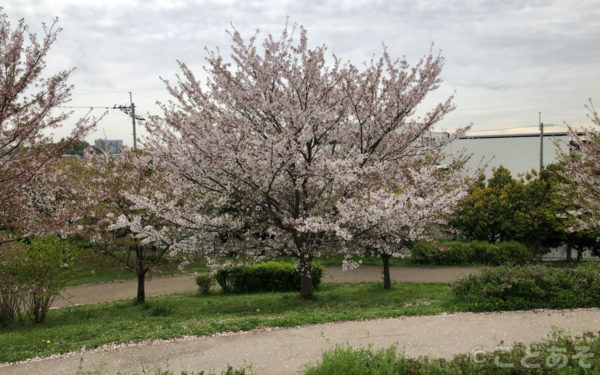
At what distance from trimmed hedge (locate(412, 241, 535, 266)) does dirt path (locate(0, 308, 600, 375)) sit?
841 centimetres

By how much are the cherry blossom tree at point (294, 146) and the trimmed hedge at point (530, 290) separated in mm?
1752

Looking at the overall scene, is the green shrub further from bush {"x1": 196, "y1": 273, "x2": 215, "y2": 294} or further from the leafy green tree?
the leafy green tree

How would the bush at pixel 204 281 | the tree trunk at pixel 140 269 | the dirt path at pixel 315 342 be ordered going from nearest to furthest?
the dirt path at pixel 315 342, the tree trunk at pixel 140 269, the bush at pixel 204 281

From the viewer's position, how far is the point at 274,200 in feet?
27.7

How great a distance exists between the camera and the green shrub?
4188 millimetres

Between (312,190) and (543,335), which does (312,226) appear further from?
(543,335)

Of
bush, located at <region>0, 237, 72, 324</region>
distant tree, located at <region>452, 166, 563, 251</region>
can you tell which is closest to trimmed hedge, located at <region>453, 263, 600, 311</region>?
distant tree, located at <region>452, 166, 563, 251</region>

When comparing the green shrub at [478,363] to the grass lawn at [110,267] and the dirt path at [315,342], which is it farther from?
the grass lawn at [110,267]

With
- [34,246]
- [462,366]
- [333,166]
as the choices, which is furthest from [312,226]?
[34,246]

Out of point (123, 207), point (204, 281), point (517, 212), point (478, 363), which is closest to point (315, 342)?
point (478, 363)

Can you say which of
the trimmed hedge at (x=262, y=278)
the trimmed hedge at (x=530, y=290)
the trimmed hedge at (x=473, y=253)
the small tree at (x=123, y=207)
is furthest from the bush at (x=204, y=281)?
the trimmed hedge at (x=473, y=253)

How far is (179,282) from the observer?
14.1 metres

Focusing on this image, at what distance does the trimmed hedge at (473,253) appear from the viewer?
49.7 ft

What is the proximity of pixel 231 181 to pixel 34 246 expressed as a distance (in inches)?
184
